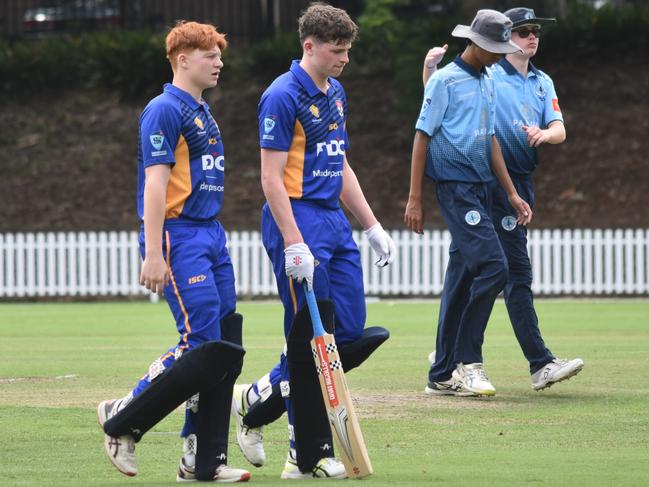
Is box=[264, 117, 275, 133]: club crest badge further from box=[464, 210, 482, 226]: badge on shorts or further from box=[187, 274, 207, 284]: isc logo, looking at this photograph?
box=[464, 210, 482, 226]: badge on shorts

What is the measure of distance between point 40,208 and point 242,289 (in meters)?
5.42

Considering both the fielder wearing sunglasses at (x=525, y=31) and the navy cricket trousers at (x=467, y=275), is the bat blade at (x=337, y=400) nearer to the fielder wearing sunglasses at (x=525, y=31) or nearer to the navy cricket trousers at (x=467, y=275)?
the navy cricket trousers at (x=467, y=275)

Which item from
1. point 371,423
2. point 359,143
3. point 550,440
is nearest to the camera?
point 550,440

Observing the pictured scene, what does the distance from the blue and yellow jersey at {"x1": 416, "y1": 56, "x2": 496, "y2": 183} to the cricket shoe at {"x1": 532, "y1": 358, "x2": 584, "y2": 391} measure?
51.0 inches

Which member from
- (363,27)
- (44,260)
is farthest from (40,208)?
(363,27)

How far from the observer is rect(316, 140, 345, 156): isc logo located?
6613mm

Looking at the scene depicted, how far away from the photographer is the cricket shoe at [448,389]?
356 inches

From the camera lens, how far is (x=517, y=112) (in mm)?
9523

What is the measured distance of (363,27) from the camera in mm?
28266

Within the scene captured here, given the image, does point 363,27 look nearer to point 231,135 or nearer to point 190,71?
point 231,135

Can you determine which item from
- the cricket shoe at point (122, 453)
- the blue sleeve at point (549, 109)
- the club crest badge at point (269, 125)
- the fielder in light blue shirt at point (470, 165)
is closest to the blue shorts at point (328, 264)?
the club crest badge at point (269, 125)

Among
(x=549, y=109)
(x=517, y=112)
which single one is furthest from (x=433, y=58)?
(x=549, y=109)

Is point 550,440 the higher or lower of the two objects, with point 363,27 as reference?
lower

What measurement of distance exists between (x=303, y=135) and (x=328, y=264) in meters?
0.61
